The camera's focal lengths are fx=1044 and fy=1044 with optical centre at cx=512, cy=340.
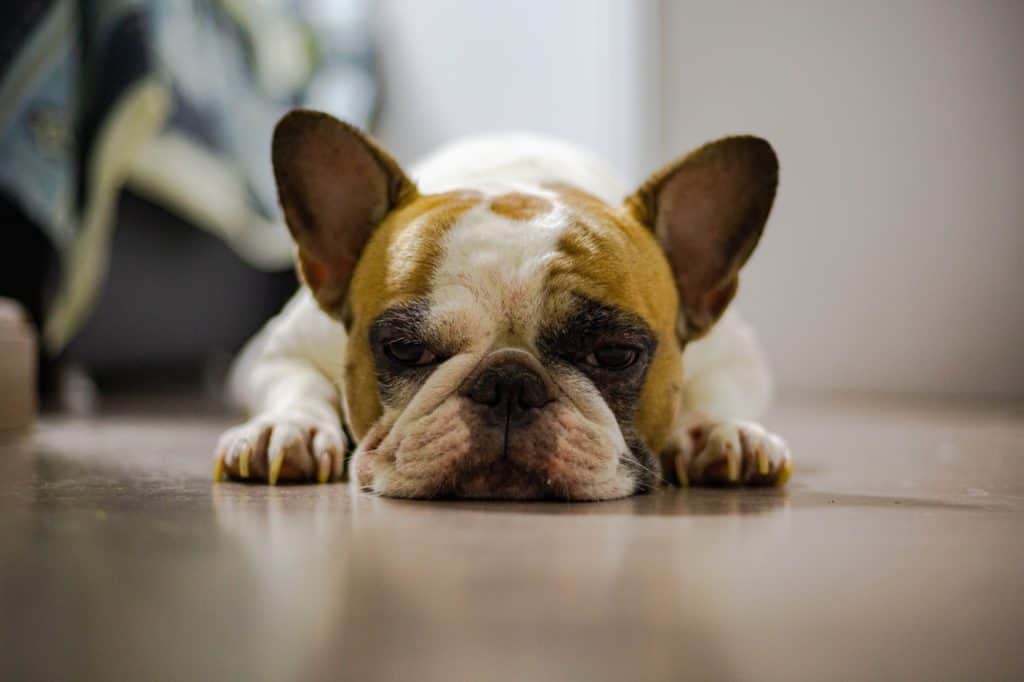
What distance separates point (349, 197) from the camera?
5.73 ft

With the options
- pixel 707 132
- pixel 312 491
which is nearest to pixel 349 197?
pixel 312 491

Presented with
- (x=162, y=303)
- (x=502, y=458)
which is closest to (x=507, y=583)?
(x=502, y=458)

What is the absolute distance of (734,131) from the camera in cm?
409

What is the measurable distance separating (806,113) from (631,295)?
272 centimetres

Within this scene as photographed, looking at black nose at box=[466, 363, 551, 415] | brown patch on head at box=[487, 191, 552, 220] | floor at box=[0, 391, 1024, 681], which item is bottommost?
floor at box=[0, 391, 1024, 681]

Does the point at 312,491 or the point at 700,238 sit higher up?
the point at 700,238

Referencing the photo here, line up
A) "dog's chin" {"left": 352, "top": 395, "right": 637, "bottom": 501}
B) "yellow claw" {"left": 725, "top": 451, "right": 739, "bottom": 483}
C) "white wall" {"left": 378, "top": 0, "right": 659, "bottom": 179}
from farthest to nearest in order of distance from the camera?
"white wall" {"left": 378, "top": 0, "right": 659, "bottom": 179} → "yellow claw" {"left": 725, "top": 451, "right": 739, "bottom": 483} → "dog's chin" {"left": 352, "top": 395, "right": 637, "bottom": 501}

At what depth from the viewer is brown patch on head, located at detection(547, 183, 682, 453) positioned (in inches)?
59.4

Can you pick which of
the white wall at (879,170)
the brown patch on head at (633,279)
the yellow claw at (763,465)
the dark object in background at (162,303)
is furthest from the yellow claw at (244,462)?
the white wall at (879,170)

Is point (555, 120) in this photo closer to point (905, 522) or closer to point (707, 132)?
point (707, 132)

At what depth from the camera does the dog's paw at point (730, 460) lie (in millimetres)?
1592

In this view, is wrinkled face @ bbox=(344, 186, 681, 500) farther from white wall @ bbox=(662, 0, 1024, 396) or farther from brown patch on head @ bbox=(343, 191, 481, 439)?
white wall @ bbox=(662, 0, 1024, 396)

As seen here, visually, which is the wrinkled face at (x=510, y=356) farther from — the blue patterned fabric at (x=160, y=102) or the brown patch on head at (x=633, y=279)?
the blue patterned fabric at (x=160, y=102)

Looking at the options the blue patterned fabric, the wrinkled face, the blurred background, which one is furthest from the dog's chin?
the blurred background
